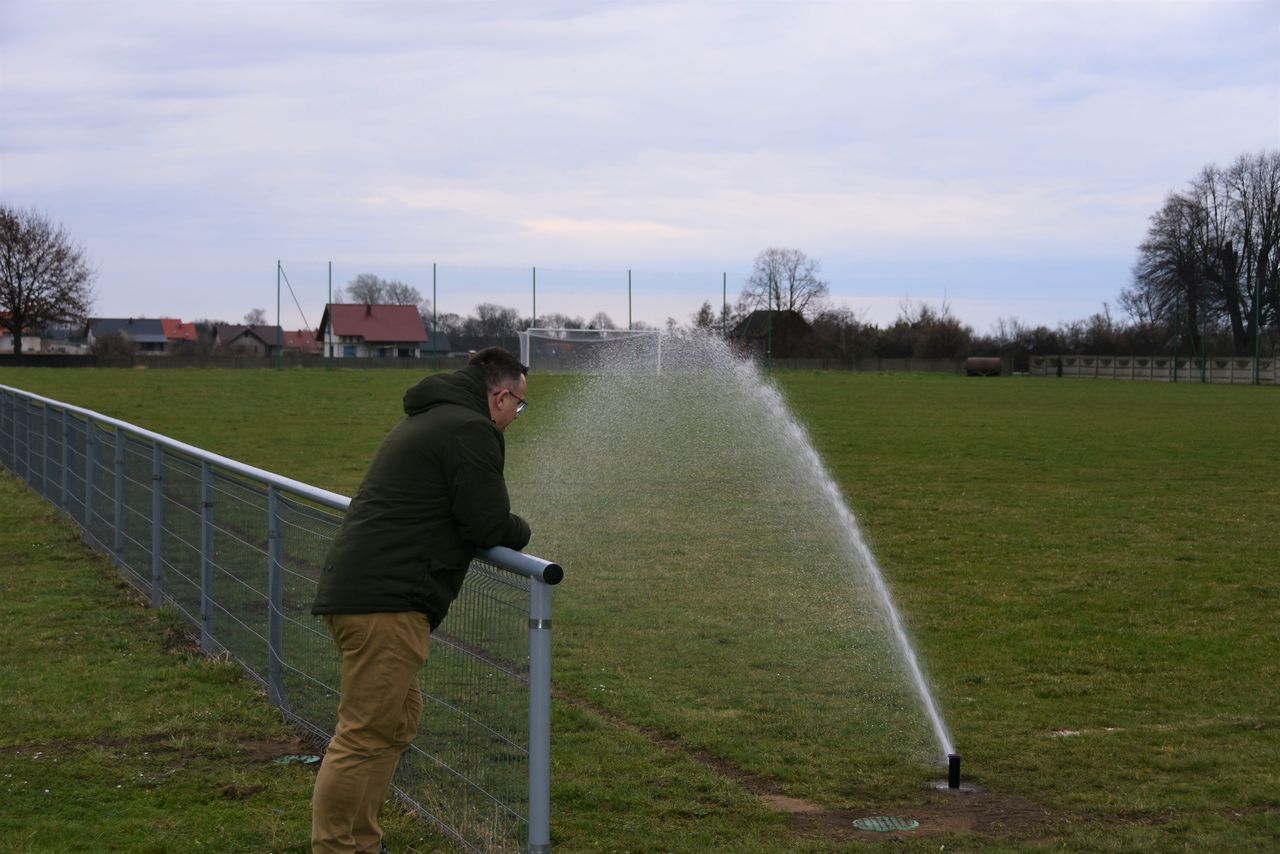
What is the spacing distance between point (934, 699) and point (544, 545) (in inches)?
210

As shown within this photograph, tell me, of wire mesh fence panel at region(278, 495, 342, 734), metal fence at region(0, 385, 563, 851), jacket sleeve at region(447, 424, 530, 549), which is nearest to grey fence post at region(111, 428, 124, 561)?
metal fence at region(0, 385, 563, 851)

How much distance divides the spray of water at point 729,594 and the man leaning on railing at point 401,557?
7.93ft

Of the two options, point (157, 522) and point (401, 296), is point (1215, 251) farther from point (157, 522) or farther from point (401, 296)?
point (157, 522)

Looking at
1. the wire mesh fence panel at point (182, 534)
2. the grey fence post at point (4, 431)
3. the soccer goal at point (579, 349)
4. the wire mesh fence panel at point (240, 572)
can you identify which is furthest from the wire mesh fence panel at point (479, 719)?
the soccer goal at point (579, 349)

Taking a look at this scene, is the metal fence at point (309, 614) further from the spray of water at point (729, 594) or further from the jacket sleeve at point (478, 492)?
the spray of water at point (729, 594)

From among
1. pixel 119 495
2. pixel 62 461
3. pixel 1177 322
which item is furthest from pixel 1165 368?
pixel 119 495

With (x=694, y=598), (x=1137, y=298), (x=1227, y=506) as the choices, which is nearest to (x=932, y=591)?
(x=694, y=598)

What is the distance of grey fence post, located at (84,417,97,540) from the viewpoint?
33.8 ft

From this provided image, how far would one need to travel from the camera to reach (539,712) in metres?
3.68

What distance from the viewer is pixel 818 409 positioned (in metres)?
32.3

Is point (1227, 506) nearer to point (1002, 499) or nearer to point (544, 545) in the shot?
point (1002, 499)

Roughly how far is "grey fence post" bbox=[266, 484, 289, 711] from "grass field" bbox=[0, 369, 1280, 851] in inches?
9.5

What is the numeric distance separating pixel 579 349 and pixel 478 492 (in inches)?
1840

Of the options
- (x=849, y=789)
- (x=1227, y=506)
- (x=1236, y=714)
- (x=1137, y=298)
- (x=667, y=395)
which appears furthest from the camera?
(x=1137, y=298)
